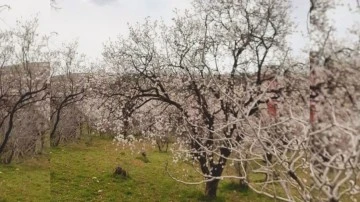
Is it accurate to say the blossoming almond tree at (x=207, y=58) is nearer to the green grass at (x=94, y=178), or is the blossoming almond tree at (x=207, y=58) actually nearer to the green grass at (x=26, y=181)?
the green grass at (x=94, y=178)

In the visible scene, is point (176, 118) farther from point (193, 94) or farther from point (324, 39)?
point (324, 39)

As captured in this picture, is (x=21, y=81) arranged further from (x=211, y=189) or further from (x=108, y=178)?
(x=211, y=189)

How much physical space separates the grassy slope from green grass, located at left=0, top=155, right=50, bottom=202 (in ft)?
0.37

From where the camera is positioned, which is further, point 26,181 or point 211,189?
point 26,181

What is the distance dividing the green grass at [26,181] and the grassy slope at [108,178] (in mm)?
112

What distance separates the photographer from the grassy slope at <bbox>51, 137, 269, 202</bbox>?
15.6ft

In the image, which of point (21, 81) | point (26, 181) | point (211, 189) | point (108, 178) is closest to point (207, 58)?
point (211, 189)

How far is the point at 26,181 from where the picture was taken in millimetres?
5188

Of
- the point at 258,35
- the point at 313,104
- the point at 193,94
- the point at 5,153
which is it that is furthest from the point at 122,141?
the point at 313,104

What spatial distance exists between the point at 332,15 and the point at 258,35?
1.57 meters

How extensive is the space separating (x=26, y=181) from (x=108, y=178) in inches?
40.3

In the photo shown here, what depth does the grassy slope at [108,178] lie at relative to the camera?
474cm

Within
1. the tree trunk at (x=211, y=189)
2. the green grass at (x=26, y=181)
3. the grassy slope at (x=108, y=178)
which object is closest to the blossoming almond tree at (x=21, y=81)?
the green grass at (x=26, y=181)

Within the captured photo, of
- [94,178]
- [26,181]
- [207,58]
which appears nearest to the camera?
[207,58]
